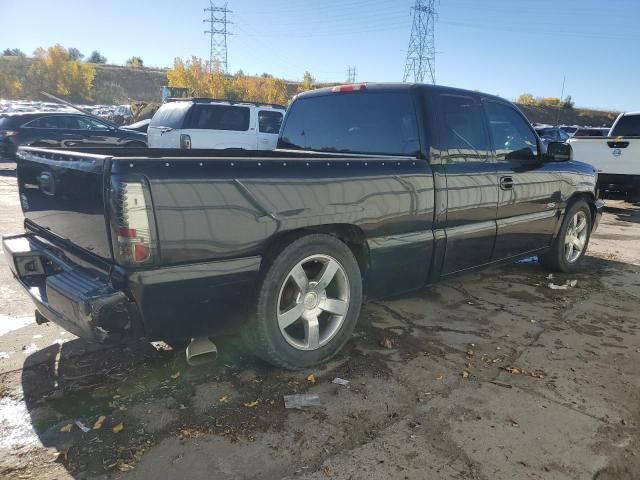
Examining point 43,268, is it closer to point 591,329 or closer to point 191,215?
point 191,215

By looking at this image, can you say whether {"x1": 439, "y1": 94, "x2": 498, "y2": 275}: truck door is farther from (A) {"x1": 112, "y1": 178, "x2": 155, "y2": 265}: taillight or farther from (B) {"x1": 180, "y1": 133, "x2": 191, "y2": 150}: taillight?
(B) {"x1": 180, "y1": 133, "x2": 191, "y2": 150}: taillight

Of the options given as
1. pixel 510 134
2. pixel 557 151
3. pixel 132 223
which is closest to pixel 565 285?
pixel 557 151

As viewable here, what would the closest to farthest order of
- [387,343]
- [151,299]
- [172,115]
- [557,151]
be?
[151,299] < [387,343] < [557,151] < [172,115]

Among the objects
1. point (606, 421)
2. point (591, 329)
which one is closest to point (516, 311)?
point (591, 329)

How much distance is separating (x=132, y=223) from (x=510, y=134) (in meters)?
3.54

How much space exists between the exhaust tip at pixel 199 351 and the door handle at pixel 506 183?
2796mm

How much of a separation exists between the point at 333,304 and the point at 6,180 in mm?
11303

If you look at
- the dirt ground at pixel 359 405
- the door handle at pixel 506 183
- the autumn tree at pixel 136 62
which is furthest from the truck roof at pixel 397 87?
the autumn tree at pixel 136 62

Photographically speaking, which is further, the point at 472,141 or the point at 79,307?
the point at 472,141

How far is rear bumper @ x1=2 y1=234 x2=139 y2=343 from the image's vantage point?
237 cm

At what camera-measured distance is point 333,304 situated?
128 inches

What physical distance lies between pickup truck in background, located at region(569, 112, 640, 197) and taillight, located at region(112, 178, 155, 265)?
9.54m

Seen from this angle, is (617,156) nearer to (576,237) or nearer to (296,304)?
(576,237)

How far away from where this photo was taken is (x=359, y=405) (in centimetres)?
281
